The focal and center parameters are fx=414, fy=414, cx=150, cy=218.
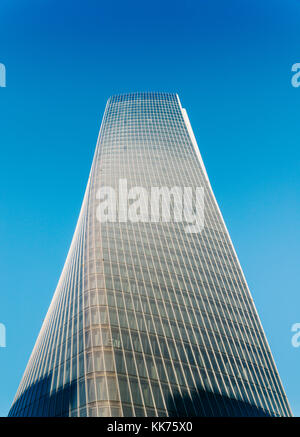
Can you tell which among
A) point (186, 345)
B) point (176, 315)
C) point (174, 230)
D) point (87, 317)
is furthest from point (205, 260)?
point (87, 317)

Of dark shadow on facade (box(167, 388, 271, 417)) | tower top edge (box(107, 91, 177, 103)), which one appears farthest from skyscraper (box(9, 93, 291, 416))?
tower top edge (box(107, 91, 177, 103))

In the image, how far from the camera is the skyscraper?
51344mm

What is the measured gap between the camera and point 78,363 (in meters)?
52.3

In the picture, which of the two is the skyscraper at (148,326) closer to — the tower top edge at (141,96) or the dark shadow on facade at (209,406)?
the dark shadow on facade at (209,406)

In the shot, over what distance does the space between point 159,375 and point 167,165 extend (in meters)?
77.4

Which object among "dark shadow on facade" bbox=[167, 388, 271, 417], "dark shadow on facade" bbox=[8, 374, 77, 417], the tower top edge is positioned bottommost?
"dark shadow on facade" bbox=[167, 388, 271, 417]

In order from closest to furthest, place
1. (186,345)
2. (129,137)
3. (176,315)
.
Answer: (186,345), (176,315), (129,137)

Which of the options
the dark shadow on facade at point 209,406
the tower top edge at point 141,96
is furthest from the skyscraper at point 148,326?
the tower top edge at point 141,96

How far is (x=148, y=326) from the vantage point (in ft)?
204

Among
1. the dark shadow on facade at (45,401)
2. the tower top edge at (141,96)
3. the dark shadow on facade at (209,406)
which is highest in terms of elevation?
the tower top edge at (141,96)

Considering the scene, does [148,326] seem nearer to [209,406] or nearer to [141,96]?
[209,406]

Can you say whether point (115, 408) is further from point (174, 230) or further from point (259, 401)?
point (174, 230)

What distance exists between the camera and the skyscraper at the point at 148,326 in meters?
51.3

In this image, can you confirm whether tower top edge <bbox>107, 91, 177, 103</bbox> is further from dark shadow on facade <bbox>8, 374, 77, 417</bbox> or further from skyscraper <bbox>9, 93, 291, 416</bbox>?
dark shadow on facade <bbox>8, 374, 77, 417</bbox>
